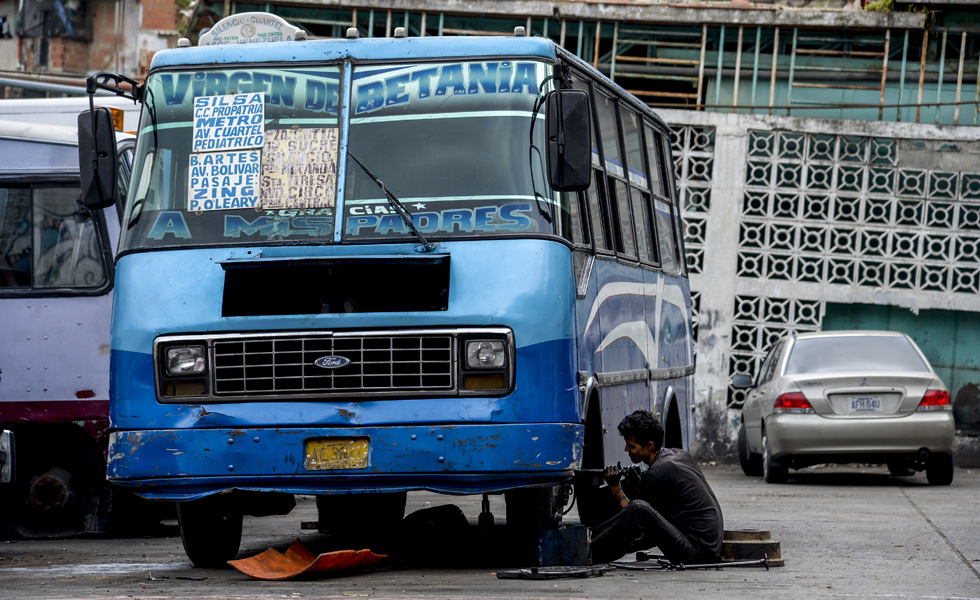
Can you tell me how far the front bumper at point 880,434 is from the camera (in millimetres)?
14914

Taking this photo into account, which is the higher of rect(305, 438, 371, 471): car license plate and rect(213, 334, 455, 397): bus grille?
rect(213, 334, 455, 397): bus grille

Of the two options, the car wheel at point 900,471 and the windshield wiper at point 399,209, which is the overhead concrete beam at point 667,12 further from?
the windshield wiper at point 399,209

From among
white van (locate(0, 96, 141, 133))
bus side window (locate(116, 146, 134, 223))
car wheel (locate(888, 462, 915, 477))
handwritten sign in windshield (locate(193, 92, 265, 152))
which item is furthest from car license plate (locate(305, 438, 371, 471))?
car wheel (locate(888, 462, 915, 477))

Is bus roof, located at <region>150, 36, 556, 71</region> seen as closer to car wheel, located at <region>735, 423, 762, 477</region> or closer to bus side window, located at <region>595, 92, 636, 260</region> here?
bus side window, located at <region>595, 92, 636, 260</region>

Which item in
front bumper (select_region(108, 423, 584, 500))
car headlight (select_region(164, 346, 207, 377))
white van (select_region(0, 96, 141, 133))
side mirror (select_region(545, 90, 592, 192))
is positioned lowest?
front bumper (select_region(108, 423, 584, 500))

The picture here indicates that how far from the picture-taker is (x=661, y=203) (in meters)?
12.0

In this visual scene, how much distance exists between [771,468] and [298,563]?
8.44m

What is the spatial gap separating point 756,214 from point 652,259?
312 inches

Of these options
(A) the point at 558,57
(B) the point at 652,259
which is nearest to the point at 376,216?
(A) the point at 558,57

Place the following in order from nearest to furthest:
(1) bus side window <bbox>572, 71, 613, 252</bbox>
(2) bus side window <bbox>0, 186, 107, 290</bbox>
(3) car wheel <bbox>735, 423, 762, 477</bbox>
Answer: (1) bus side window <bbox>572, 71, 613, 252</bbox> < (2) bus side window <bbox>0, 186, 107, 290</bbox> < (3) car wheel <bbox>735, 423, 762, 477</bbox>

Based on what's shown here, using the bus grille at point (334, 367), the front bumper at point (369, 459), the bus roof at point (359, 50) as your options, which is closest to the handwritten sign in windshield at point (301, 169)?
the bus roof at point (359, 50)

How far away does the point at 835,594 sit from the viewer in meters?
7.28

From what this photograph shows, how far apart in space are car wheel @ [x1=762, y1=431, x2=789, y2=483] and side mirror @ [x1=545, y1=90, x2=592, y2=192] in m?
8.51

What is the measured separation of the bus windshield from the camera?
7.93m
